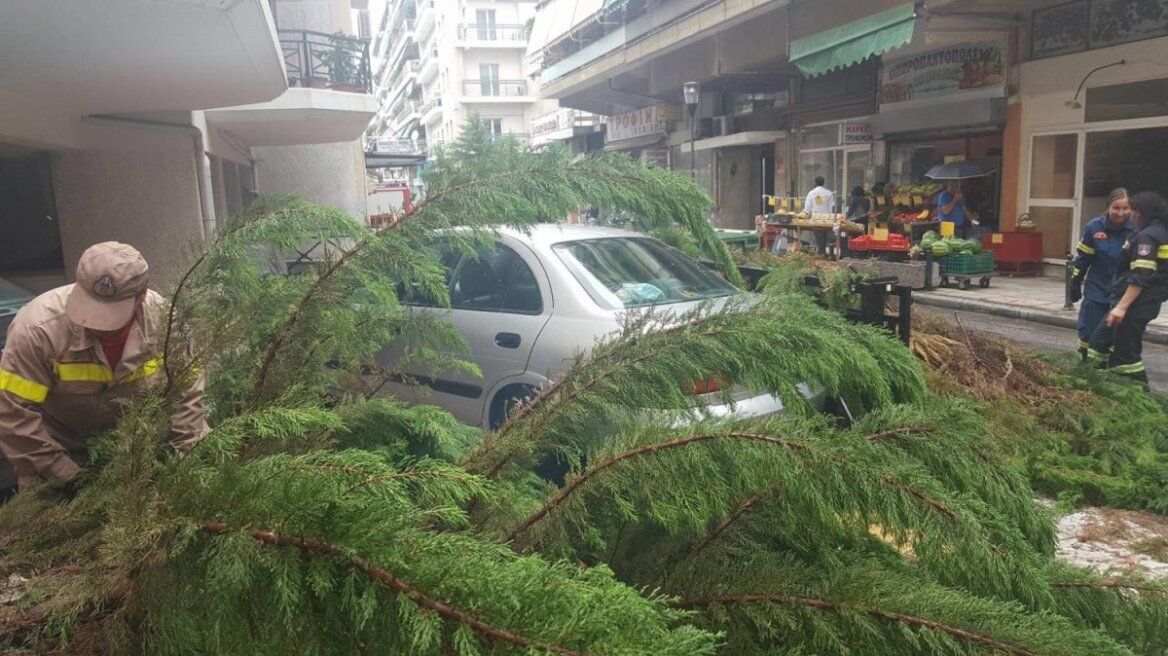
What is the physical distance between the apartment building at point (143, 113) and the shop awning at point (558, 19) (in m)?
12.7

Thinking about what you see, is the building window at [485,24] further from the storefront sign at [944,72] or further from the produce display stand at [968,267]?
the produce display stand at [968,267]

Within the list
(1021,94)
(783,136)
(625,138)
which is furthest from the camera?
(625,138)

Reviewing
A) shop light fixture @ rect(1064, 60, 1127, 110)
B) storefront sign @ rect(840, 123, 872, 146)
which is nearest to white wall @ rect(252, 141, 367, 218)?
storefront sign @ rect(840, 123, 872, 146)

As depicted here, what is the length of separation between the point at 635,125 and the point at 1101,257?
22.3m

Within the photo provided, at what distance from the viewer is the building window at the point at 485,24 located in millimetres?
57537

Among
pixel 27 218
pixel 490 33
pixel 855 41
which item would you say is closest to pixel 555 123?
pixel 490 33

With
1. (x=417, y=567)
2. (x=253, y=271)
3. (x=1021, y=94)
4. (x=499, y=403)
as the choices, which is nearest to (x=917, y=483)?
(x=417, y=567)

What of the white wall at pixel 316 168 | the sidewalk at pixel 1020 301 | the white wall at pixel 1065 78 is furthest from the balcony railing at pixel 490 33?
the sidewalk at pixel 1020 301

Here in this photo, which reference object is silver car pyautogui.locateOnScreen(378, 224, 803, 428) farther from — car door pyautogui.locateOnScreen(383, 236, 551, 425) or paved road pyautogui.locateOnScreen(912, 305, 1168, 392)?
paved road pyautogui.locateOnScreen(912, 305, 1168, 392)

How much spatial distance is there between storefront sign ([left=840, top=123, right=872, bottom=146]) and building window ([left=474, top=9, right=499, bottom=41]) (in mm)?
45018

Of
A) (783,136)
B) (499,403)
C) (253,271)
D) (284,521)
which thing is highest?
(783,136)

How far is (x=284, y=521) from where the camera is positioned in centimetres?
107

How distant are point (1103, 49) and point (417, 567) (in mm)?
14720

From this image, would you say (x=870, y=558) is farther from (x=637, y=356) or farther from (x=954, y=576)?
(x=637, y=356)
